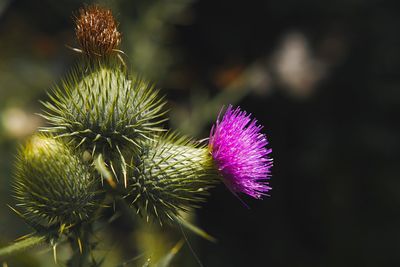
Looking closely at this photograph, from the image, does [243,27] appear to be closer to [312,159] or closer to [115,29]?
[312,159]

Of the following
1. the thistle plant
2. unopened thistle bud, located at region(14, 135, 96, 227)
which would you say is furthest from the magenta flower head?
unopened thistle bud, located at region(14, 135, 96, 227)

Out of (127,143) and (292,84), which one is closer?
(127,143)

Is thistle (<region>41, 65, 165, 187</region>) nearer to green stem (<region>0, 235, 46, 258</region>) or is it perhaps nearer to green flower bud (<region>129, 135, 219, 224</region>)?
green flower bud (<region>129, 135, 219, 224</region>)

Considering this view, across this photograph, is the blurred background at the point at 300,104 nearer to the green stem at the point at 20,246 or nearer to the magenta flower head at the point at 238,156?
the magenta flower head at the point at 238,156

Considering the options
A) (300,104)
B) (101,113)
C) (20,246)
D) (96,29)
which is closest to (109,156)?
(101,113)

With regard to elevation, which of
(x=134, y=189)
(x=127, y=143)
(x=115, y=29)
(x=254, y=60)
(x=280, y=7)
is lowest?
(x=134, y=189)

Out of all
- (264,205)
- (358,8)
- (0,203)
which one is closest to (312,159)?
(264,205)
